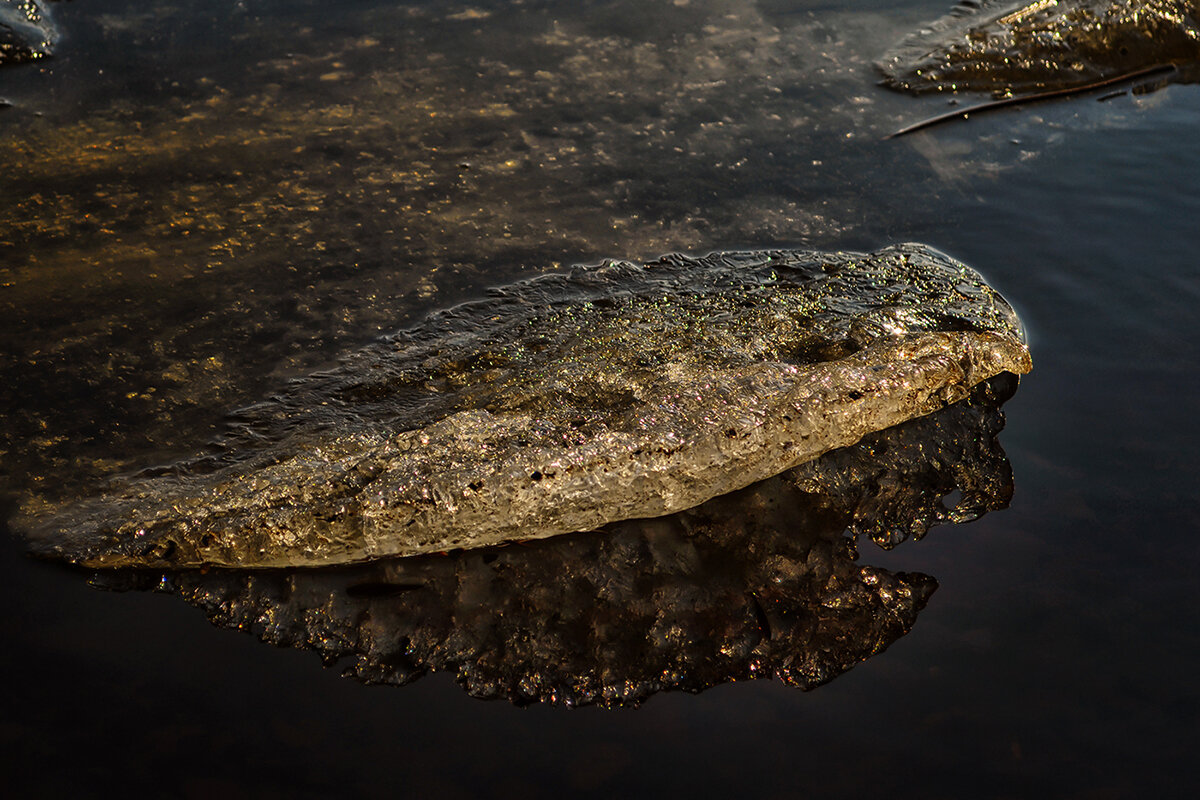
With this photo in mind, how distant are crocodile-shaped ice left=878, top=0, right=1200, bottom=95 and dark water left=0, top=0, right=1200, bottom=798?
0.17 metres

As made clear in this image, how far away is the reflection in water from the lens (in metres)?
1.60

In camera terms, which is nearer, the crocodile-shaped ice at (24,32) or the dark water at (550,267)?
the dark water at (550,267)

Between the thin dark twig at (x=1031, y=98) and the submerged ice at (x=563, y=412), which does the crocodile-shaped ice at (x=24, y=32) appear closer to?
the submerged ice at (x=563, y=412)

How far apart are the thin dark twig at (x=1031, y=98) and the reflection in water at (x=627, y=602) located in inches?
63.2

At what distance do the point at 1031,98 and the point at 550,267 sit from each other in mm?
1940

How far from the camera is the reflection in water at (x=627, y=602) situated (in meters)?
1.60

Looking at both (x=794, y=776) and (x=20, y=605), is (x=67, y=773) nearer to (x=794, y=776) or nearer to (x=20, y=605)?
(x=20, y=605)

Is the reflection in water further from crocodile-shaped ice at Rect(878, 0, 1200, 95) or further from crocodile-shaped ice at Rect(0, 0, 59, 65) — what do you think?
crocodile-shaped ice at Rect(0, 0, 59, 65)

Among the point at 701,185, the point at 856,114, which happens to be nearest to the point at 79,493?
the point at 701,185

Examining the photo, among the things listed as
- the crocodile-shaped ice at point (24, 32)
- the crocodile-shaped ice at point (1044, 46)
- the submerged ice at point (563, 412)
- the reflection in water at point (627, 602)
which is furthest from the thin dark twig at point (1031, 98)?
the crocodile-shaped ice at point (24, 32)

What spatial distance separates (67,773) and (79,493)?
56cm

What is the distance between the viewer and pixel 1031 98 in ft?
10.6

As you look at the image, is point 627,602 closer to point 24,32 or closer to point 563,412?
point 563,412

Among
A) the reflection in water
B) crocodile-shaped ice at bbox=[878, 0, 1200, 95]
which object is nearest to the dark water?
the reflection in water
